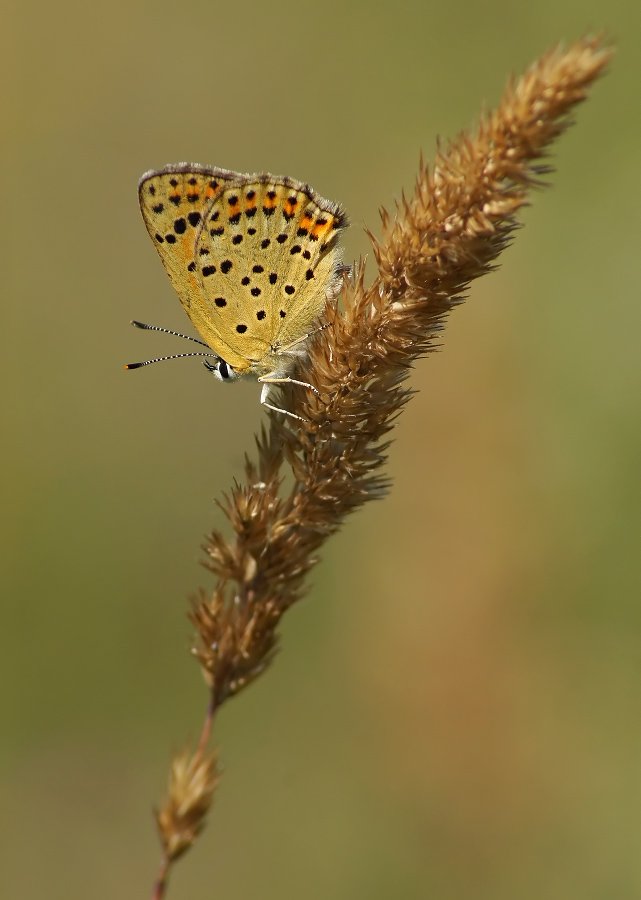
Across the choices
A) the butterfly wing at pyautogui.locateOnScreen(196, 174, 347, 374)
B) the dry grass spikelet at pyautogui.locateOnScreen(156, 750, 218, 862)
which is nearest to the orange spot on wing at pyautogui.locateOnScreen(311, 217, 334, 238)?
the butterfly wing at pyautogui.locateOnScreen(196, 174, 347, 374)

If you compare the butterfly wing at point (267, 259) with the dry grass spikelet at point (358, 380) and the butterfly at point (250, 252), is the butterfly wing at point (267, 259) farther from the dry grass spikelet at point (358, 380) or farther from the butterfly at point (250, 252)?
the dry grass spikelet at point (358, 380)

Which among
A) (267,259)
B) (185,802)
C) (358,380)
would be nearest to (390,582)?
(267,259)

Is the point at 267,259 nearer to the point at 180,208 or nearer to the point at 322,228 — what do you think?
the point at 322,228

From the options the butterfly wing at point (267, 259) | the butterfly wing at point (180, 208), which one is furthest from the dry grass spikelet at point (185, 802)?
the butterfly wing at point (180, 208)

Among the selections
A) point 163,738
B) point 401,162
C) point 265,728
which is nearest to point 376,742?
point 265,728

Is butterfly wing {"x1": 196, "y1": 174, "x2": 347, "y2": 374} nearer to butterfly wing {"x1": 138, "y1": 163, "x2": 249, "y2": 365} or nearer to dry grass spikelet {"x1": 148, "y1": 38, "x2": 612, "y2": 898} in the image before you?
butterfly wing {"x1": 138, "y1": 163, "x2": 249, "y2": 365}

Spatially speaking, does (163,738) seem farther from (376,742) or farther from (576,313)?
(576,313)
